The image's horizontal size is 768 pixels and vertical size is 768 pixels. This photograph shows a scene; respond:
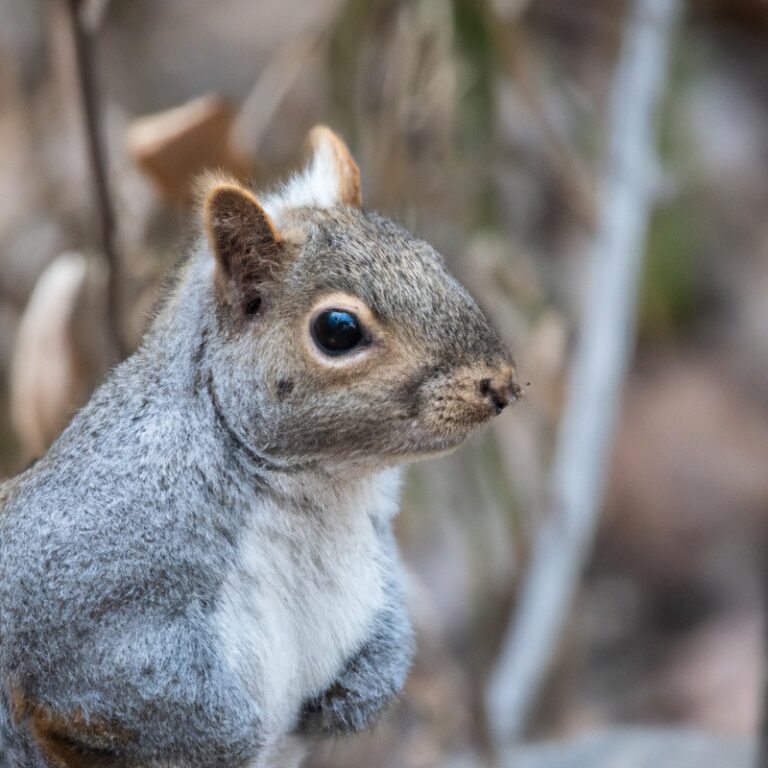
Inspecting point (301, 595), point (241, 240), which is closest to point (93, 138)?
point (241, 240)

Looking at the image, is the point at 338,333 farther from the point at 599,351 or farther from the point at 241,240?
the point at 599,351

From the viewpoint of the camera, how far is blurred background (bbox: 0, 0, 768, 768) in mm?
2293

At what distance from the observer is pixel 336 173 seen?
1313 mm

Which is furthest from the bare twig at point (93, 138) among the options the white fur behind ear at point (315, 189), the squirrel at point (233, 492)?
the squirrel at point (233, 492)

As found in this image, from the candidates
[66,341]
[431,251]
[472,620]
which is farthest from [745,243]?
[431,251]

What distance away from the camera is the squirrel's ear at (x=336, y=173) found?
130cm

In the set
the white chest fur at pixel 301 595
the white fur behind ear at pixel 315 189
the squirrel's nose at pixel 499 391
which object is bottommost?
the white chest fur at pixel 301 595

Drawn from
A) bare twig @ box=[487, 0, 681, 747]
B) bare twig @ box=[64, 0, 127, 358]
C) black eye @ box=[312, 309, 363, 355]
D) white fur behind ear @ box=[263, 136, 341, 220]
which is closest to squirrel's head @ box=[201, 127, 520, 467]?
black eye @ box=[312, 309, 363, 355]

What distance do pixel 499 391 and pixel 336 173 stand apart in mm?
313

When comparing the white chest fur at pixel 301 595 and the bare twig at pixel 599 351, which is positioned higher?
the bare twig at pixel 599 351

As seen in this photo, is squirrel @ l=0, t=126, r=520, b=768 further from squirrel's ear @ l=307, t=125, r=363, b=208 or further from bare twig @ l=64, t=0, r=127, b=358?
bare twig @ l=64, t=0, r=127, b=358

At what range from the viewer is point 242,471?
1163 mm

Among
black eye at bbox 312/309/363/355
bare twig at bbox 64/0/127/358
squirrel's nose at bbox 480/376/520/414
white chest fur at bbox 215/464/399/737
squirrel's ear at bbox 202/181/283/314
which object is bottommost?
white chest fur at bbox 215/464/399/737

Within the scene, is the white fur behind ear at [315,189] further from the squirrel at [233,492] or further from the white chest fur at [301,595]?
the white chest fur at [301,595]
